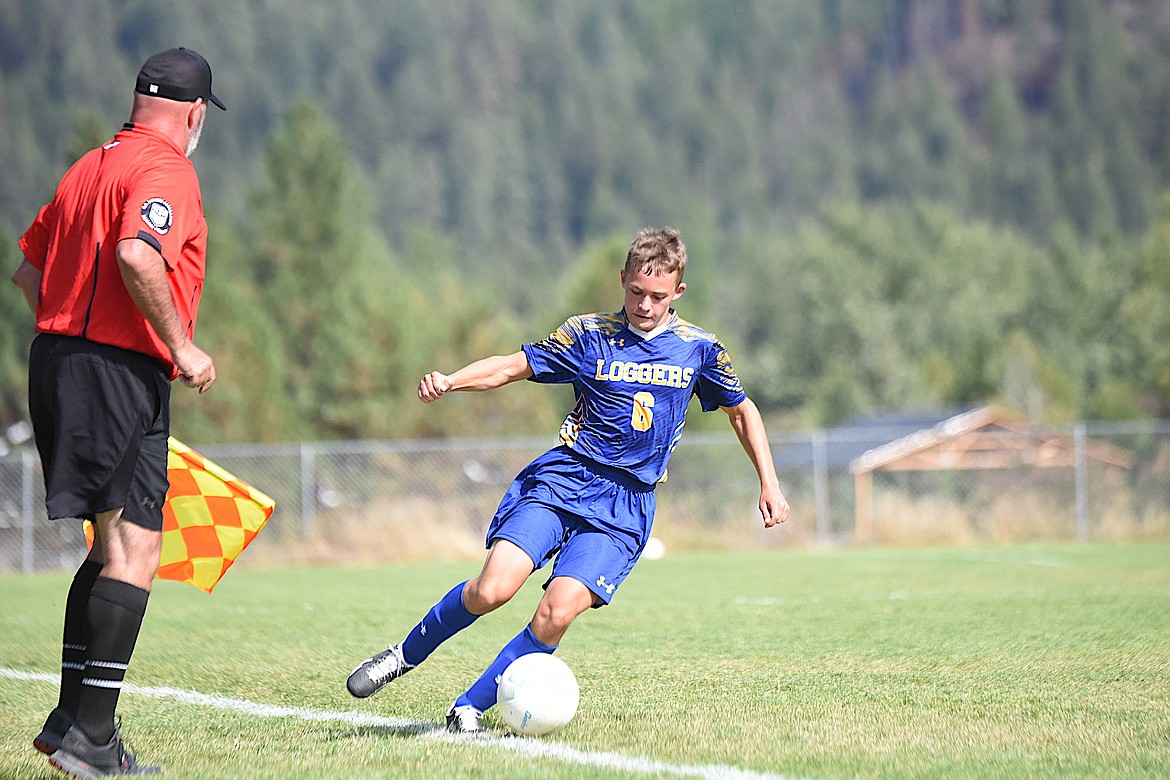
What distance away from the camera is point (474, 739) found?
4633 mm

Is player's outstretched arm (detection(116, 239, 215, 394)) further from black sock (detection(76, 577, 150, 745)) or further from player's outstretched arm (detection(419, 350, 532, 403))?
player's outstretched arm (detection(419, 350, 532, 403))

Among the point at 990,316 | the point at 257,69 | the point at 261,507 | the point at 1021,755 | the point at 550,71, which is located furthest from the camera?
the point at 550,71

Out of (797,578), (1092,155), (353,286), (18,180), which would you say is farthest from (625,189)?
(797,578)

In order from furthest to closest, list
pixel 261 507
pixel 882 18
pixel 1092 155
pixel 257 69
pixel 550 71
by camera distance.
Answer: pixel 882 18
pixel 550 71
pixel 257 69
pixel 1092 155
pixel 261 507

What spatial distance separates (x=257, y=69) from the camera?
14338cm

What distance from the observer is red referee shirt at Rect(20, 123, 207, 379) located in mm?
4113

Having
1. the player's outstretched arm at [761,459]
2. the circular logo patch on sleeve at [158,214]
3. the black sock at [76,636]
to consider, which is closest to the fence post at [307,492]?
the player's outstretched arm at [761,459]

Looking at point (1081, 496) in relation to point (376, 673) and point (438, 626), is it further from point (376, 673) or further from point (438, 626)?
point (376, 673)

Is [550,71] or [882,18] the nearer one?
[550,71]

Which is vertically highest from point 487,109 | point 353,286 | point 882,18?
point 882,18

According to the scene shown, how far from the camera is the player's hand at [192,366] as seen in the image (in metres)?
4.13

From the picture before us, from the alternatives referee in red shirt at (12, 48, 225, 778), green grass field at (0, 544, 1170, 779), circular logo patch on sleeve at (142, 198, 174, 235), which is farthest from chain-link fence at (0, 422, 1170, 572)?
circular logo patch on sleeve at (142, 198, 174, 235)

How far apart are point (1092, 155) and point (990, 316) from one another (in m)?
57.8

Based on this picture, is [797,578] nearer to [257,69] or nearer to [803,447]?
[803,447]
